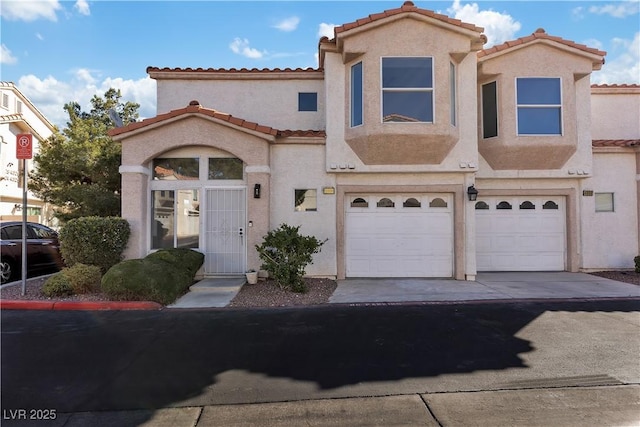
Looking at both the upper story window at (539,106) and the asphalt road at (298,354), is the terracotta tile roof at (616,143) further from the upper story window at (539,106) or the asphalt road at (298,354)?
the asphalt road at (298,354)

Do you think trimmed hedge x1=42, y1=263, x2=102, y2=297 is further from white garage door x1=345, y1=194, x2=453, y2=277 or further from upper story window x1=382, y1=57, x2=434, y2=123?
upper story window x1=382, y1=57, x2=434, y2=123

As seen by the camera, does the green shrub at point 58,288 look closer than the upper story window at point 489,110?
Yes

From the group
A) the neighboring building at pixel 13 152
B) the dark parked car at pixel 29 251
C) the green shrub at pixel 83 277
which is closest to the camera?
the green shrub at pixel 83 277

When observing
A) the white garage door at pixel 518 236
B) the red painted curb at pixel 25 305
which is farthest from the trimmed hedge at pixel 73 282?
the white garage door at pixel 518 236

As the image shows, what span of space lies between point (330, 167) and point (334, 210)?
45.7 inches

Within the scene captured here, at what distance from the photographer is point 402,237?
32.6 ft

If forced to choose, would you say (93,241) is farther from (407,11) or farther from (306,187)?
(407,11)

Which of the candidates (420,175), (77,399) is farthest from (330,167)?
(77,399)

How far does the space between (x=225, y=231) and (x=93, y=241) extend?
307 centimetres

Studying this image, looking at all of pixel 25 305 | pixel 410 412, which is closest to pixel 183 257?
pixel 25 305

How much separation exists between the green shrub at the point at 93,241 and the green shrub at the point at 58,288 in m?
0.90

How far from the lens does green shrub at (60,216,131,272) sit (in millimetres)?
8414

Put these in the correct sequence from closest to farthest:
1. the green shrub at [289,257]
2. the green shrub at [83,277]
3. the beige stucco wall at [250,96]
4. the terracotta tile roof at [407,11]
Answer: the green shrub at [83,277], the green shrub at [289,257], the terracotta tile roof at [407,11], the beige stucco wall at [250,96]

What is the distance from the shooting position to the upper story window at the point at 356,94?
368 inches
